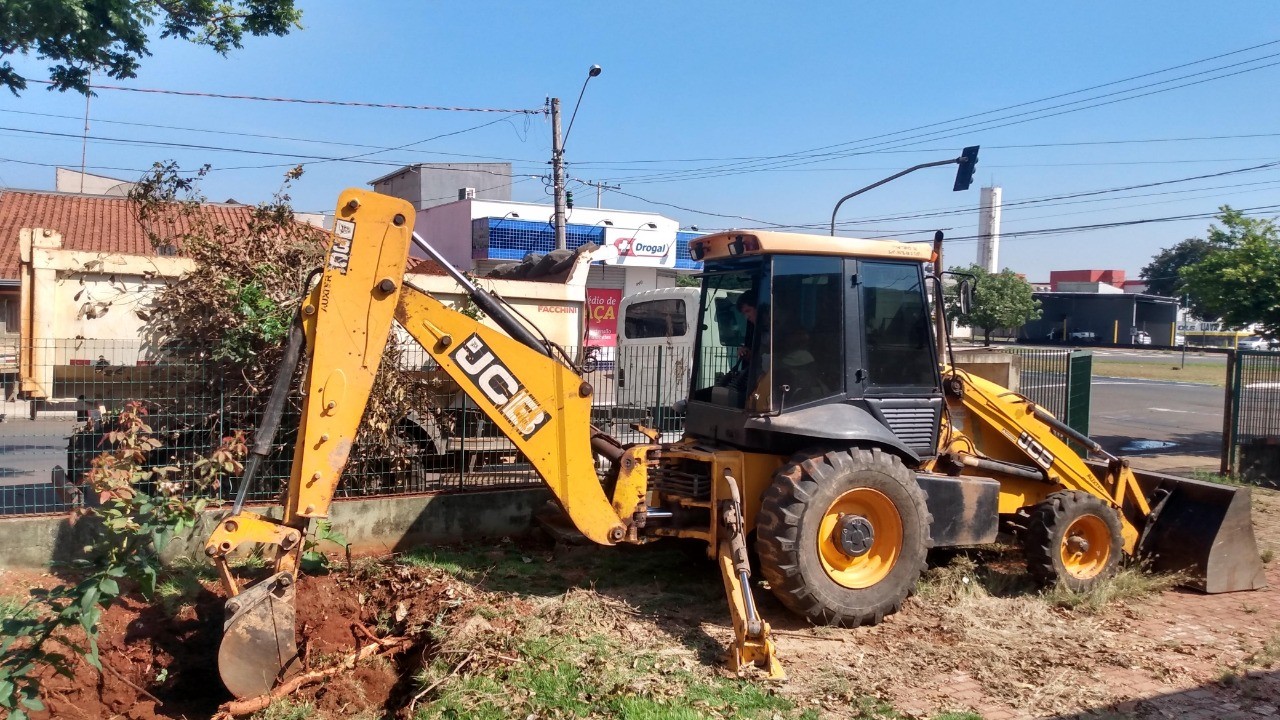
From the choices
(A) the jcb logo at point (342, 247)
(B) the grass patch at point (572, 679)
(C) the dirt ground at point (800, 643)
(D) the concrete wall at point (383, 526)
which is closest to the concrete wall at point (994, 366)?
(C) the dirt ground at point (800, 643)

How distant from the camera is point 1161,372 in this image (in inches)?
1526

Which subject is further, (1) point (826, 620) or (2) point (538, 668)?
(1) point (826, 620)

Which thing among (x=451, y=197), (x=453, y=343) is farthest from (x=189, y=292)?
(x=451, y=197)

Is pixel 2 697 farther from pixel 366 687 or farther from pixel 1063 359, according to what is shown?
pixel 1063 359

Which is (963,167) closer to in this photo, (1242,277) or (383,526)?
(1242,277)

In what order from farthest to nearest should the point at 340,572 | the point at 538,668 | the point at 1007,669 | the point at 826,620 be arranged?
the point at 340,572, the point at 826,620, the point at 1007,669, the point at 538,668

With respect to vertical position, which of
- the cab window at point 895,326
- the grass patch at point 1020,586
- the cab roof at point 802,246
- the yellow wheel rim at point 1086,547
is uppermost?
the cab roof at point 802,246

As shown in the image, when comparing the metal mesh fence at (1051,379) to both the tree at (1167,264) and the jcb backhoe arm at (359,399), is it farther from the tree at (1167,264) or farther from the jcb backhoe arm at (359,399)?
the tree at (1167,264)

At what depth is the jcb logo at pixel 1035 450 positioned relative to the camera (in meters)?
6.85

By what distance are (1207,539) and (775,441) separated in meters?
3.69

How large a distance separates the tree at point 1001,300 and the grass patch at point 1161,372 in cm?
437

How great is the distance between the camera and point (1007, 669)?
524cm

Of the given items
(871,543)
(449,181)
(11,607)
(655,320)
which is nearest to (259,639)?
(11,607)

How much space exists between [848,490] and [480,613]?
7.98 feet
